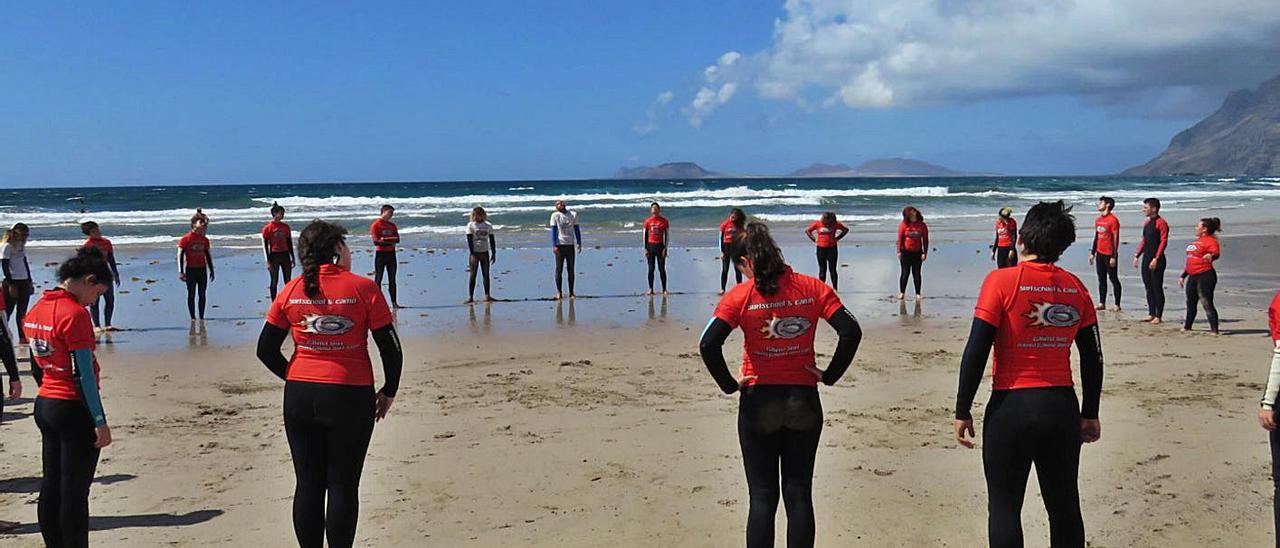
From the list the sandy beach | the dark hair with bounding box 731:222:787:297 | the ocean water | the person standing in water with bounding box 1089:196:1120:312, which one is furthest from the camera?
the ocean water

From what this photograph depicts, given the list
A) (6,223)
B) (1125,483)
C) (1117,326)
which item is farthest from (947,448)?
(6,223)

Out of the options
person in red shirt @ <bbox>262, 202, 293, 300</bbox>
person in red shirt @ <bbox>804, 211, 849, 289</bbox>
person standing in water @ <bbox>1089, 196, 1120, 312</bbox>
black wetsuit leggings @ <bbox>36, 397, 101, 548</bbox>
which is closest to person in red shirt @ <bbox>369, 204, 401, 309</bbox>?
person in red shirt @ <bbox>262, 202, 293, 300</bbox>

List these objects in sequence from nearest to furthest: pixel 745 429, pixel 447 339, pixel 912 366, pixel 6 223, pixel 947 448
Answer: pixel 745 429
pixel 947 448
pixel 912 366
pixel 447 339
pixel 6 223

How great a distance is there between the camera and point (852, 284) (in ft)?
55.6

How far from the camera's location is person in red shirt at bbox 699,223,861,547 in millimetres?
4270

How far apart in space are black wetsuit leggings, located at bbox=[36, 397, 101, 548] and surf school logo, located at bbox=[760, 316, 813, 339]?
3088 mm

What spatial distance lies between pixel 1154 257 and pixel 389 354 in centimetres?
1061

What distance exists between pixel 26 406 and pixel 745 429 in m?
6.93

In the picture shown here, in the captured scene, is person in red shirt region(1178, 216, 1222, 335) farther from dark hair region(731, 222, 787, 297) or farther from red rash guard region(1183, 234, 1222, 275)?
dark hair region(731, 222, 787, 297)

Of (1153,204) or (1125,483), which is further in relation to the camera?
(1153,204)

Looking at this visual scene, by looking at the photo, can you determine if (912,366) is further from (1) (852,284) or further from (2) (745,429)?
(1) (852,284)

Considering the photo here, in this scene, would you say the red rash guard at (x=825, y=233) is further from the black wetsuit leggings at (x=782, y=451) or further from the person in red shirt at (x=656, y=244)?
the black wetsuit leggings at (x=782, y=451)

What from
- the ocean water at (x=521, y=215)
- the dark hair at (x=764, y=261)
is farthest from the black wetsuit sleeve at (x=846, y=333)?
the ocean water at (x=521, y=215)

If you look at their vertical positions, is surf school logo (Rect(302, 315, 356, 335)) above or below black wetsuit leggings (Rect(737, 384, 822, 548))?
above
